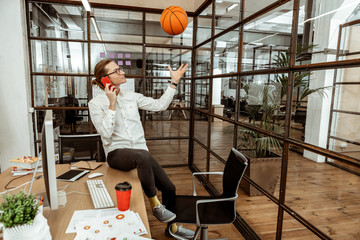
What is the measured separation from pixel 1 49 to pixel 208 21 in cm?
281

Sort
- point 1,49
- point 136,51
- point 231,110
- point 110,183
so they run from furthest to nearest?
1. point 136,51
2. point 1,49
3. point 231,110
4. point 110,183

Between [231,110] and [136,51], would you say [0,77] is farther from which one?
[231,110]

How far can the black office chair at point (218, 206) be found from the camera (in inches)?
63.0

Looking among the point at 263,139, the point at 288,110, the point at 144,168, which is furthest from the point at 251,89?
the point at 144,168

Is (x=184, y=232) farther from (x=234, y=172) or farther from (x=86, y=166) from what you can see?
(x=86, y=166)

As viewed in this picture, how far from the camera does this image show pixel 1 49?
3.27 metres

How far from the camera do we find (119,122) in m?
2.21

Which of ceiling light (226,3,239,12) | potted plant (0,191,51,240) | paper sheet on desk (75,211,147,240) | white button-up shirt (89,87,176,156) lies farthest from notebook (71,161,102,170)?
ceiling light (226,3,239,12)

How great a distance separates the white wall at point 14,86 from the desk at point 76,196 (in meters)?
2.03

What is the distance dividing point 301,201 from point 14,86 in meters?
3.70

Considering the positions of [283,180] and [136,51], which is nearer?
[283,180]

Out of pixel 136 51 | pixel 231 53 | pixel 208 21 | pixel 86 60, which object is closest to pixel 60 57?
pixel 86 60

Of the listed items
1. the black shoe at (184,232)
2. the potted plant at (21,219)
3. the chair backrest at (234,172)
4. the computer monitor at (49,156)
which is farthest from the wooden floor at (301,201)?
the potted plant at (21,219)

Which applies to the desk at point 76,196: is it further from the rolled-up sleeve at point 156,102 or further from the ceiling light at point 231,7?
the ceiling light at point 231,7
